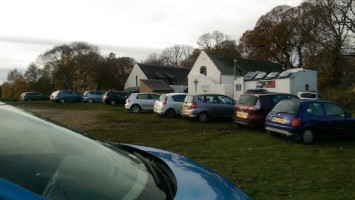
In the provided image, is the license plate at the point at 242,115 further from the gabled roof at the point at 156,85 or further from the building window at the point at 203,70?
the gabled roof at the point at 156,85

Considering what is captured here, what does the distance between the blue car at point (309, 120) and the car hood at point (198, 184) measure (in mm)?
7448

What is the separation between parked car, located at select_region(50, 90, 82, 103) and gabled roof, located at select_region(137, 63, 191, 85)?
21.0 m

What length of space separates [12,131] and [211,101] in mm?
13548

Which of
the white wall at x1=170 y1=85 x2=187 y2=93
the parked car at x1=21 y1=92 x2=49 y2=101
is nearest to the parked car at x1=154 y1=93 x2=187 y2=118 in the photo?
the parked car at x1=21 y1=92 x2=49 y2=101

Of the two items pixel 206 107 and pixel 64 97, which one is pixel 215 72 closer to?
pixel 64 97

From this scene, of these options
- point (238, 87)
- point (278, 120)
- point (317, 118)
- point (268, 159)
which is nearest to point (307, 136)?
point (317, 118)

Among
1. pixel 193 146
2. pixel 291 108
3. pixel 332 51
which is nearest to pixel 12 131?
pixel 193 146

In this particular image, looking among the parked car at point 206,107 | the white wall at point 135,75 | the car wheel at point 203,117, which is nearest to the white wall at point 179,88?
the white wall at point 135,75

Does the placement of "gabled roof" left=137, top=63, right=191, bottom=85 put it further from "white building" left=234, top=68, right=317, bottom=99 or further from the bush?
the bush

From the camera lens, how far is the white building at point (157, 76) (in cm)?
5384

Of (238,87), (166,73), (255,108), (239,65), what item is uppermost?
(239,65)

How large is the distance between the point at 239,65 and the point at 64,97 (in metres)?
26.5

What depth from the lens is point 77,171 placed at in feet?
5.60

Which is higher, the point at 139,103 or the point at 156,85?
the point at 156,85
